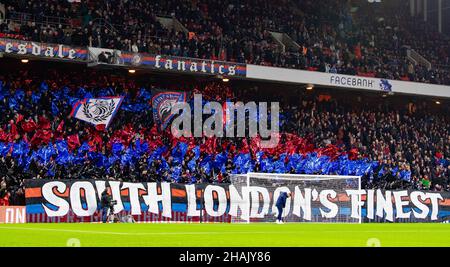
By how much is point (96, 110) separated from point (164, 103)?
3898mm

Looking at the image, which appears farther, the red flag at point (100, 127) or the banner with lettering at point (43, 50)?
the red flag at point (100, 127)

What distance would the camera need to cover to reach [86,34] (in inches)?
1362

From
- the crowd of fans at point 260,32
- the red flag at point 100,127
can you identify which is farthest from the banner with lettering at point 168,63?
the red flag at point 100,127

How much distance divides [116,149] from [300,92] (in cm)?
1355

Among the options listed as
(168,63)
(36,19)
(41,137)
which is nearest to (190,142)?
(168,63)

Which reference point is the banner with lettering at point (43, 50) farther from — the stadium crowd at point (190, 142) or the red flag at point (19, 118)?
the red flag at point (19, 118)

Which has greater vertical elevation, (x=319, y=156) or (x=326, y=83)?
(x=326, y=83)

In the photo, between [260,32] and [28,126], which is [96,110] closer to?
[28,126]

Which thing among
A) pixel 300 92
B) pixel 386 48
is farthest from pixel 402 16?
pixel 300 92

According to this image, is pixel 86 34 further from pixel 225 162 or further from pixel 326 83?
pixel 326 83

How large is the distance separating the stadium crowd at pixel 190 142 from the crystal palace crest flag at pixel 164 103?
422mm

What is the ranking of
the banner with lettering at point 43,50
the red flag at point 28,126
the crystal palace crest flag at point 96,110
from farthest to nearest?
the crystal palace crest flag at point 96,110
the banner with lettering at point 43,50
the red flag at point 28,126

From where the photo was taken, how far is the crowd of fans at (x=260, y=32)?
117 feet

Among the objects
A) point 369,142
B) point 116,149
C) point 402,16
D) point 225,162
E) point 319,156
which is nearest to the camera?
point 116,149
